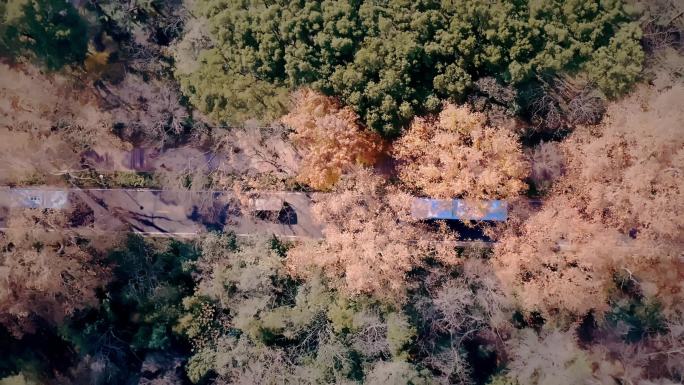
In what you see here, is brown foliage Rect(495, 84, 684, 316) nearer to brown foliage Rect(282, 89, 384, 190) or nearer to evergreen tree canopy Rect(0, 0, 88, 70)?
brown foliage Rect(282, 89, 384, 190)

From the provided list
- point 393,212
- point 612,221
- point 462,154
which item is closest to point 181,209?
point 393,212

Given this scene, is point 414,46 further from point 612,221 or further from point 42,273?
point 42,273

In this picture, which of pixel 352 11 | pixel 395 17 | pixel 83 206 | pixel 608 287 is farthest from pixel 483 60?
pixel 83 206

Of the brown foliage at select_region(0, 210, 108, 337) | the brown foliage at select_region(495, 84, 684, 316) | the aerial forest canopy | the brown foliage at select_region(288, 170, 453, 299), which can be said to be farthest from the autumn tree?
the aerial forest canopy

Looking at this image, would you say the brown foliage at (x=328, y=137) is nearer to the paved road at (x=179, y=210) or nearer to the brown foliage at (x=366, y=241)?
the brown foliage at (x=366, y=241)

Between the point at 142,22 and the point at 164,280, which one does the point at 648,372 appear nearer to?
the point at 164,280

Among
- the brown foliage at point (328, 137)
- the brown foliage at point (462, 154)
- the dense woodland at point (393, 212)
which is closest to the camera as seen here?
the dense woodland at point (393, 212)

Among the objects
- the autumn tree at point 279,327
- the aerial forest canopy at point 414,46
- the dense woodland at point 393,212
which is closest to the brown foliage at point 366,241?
the dense woodland at point 393,212
